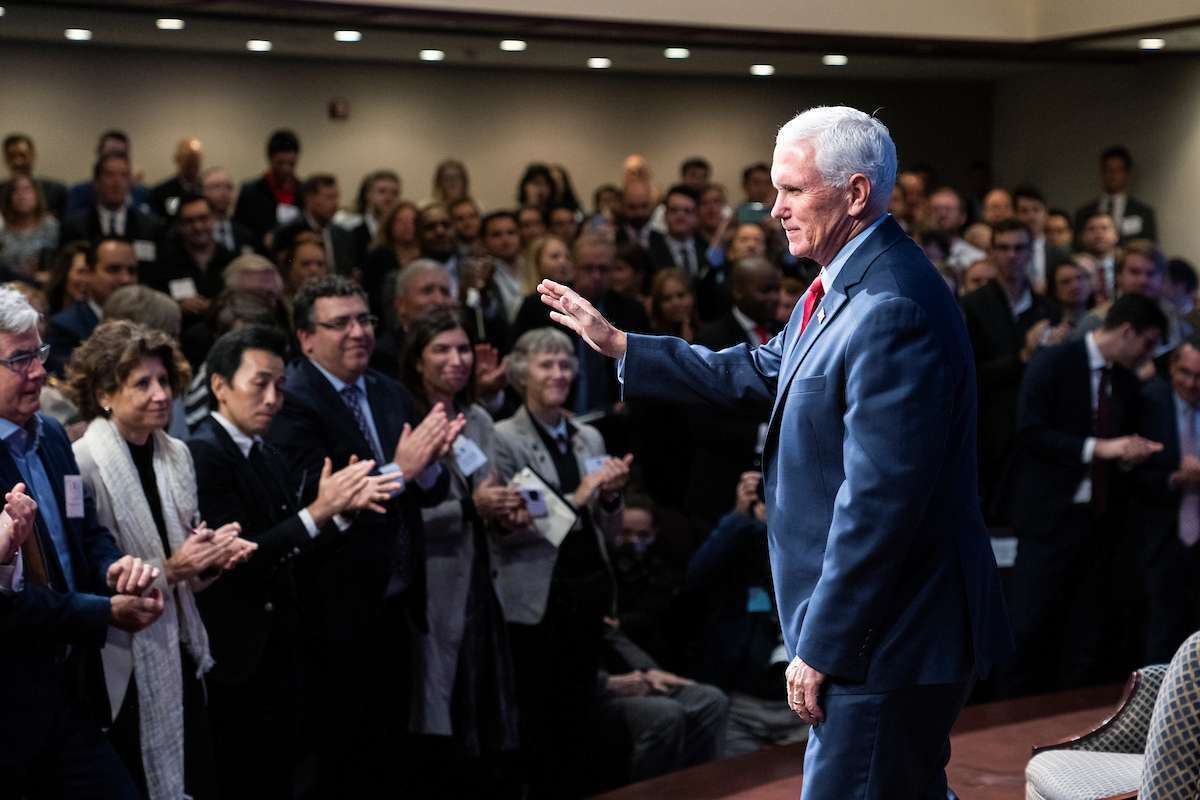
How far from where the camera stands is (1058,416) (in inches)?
210

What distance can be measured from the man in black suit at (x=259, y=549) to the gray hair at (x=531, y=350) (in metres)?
0.93

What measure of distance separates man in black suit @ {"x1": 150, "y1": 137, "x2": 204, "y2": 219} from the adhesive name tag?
4296 mm

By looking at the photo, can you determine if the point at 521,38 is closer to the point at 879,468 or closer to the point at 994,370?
the point at 994,370

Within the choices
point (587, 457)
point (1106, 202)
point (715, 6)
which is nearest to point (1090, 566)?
point (587, 457)

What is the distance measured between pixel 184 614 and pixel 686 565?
6.15 feet

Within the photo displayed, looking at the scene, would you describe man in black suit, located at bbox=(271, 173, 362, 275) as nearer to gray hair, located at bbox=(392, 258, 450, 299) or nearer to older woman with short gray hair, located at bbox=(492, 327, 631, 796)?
A: gray hair, located at bbox=(392, 258, 450, 299)

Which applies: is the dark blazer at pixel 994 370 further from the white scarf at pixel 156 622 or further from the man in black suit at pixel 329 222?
the white scarf at pixel 156 622

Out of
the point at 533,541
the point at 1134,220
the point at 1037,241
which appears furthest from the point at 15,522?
the point at 1134,220

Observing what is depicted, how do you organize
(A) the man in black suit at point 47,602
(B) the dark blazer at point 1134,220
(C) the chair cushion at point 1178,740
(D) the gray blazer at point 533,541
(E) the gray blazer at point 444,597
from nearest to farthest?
(C) the chair cushion at point 1178,740, (A) the man in black suit at point 47,602, (E) the gray blazer at point 444,597, (D) the gray blazer at point 533,541, (B) the dark blazer at point 1134,220

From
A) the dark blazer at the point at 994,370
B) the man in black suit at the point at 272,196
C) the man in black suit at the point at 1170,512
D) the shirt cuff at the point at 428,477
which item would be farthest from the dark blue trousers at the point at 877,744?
the man in black suit at the point at 272,196

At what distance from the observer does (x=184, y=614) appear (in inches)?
137

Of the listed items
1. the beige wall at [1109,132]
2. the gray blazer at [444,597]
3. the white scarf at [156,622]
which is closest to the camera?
the white scarf at [156,622]

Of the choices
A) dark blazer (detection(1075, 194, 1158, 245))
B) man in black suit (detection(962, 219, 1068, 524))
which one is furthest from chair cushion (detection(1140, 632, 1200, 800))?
dark blazer (detection(1075, 194, 1158, 245))

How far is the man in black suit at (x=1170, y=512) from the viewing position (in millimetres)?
5297
